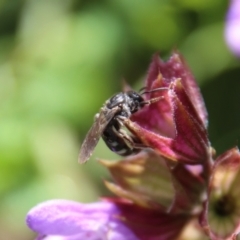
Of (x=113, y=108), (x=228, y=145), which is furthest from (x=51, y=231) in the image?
(x=228, y=145)

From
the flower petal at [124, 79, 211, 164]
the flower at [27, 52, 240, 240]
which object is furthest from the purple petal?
the flower petal at [124, 79, 211, 164]

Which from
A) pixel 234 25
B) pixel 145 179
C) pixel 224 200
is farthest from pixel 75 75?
pixel 224 200

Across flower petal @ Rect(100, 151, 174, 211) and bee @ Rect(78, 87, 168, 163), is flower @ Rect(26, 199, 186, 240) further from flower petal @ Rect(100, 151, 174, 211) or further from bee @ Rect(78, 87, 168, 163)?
bee @ Rect(78, 87, 168, 163)

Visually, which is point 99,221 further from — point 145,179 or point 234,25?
point 234,25

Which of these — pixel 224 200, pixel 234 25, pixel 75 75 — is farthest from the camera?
pixel 75 75

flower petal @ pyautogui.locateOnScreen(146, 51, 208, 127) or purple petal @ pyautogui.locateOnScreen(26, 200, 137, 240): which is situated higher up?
flower petal @ pyautogui.locateOnScreen(146, 51, 208, 127)

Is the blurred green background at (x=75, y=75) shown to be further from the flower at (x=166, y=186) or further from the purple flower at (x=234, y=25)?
the flower at (x=166, y=186)
